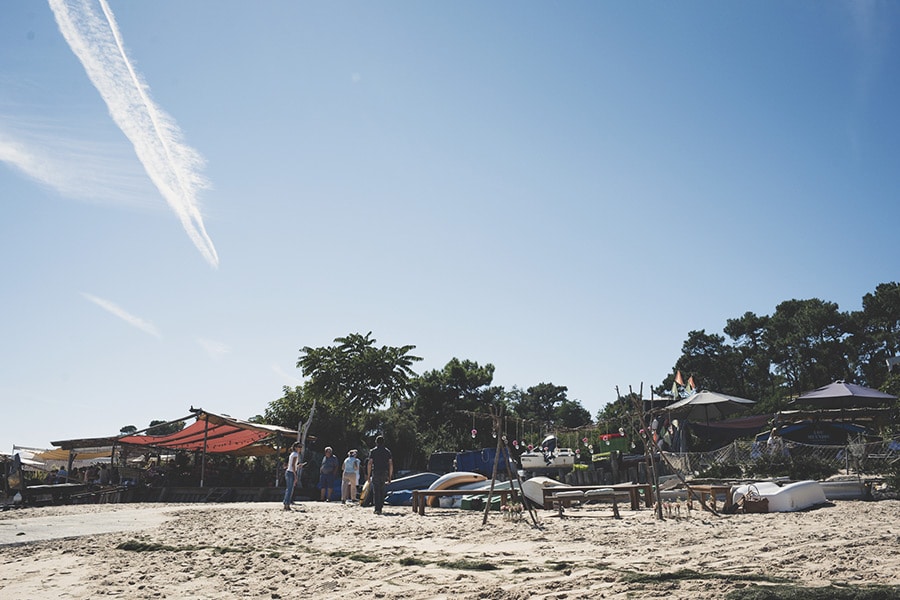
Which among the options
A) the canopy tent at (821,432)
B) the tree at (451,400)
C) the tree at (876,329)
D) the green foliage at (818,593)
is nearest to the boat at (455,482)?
the canopy tent at (821,432)

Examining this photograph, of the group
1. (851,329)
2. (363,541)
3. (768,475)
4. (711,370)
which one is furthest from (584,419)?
(363,541)

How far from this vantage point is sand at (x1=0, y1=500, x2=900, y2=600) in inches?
171

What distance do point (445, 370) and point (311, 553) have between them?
44.4 meters

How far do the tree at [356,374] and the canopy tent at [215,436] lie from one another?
4.54 meters

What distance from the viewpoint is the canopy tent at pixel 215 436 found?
67.5 feet

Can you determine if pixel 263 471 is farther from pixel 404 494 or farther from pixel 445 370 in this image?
pixel 445 370

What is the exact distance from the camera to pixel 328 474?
1742cm

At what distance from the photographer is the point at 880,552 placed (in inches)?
197

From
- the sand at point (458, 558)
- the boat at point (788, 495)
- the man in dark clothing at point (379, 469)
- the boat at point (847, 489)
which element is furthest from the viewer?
the man in dark clothing at point (379, 469)

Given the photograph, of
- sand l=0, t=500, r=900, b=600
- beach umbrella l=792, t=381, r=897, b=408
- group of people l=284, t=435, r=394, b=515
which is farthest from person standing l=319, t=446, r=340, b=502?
beach umbrella l=792, t=381, r=897, b=408

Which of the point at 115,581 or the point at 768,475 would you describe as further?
the point at 768,475

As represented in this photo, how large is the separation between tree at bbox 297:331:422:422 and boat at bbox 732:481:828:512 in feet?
66.7

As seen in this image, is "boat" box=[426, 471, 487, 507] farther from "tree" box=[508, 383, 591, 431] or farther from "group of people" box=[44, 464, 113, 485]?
"tree" box=[508, 383, 591, 431]

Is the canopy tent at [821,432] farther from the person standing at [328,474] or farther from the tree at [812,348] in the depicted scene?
the tree at [812,348]
